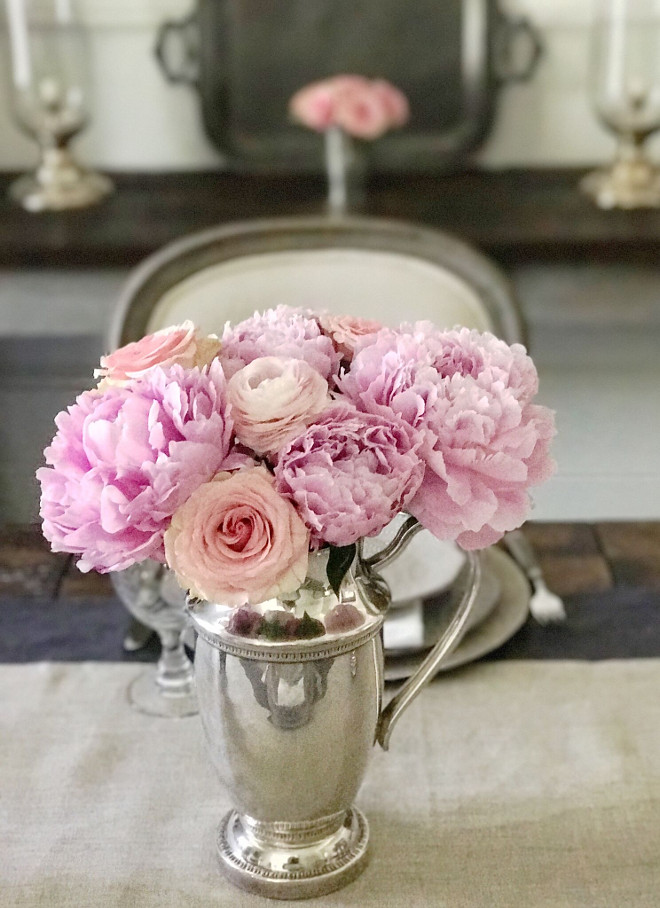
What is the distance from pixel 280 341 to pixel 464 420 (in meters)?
0.10

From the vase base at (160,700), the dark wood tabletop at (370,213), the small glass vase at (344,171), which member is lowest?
the vase base at (160,700)

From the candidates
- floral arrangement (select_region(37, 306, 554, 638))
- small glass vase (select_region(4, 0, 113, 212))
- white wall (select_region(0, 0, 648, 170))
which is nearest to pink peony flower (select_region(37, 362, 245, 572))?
floral arrangement (select_region(37, 306, 554, 638))

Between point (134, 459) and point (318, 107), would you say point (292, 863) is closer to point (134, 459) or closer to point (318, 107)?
point (134, 459)

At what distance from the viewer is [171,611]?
28.7 inches

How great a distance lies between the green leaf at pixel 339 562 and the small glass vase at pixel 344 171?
125 cm

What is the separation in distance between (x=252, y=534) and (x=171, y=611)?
0.28m

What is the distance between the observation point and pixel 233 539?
18.3 inches

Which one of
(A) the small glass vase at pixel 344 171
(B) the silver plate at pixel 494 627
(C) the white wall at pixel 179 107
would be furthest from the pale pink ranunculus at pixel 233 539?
(C) the white wall at pixel 179 107

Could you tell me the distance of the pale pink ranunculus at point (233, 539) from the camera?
18.3 inches

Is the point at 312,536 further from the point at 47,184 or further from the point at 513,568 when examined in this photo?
the point at 47,184

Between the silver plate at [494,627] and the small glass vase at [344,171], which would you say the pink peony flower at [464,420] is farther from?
the small glass vase at [344,171]

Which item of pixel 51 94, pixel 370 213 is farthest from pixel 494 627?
pixel 51 94

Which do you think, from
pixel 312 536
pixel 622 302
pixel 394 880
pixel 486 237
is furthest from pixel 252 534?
pixel 622 302

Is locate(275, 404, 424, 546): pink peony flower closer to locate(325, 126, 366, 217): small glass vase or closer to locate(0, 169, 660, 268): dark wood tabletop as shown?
locate(0, 169, 660, 268): dark wood tabletop
